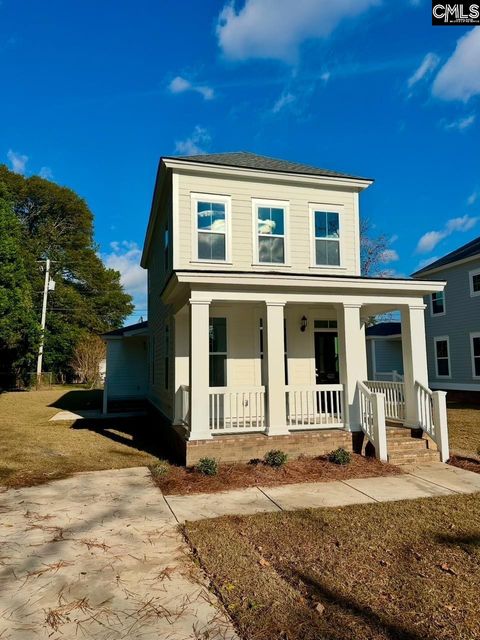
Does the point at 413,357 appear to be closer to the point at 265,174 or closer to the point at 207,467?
the point at 207,467

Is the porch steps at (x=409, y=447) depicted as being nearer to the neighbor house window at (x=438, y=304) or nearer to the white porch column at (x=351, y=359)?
the white porch column at (x=351, y=359)

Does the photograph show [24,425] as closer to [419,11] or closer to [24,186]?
[419,11]

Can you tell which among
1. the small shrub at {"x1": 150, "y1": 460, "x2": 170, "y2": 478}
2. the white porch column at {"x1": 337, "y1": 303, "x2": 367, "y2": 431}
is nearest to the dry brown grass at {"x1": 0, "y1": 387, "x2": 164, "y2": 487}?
the small shrub at {"x1": 150, "y1": 460, "x2": 170, "y2": 478}

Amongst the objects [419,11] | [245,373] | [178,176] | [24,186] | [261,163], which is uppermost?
[24,186]

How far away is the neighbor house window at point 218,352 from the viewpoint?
32.3 feet

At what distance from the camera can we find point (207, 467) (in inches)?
272

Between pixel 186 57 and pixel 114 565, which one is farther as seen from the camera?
pixel 186 57

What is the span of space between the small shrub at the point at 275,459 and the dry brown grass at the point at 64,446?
2.54m

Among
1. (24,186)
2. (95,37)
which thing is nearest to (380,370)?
(95,37)

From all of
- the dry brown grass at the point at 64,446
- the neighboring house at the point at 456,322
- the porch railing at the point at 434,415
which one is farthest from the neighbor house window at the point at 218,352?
the neighboring house at the point at 456,322

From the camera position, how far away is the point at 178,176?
9.66 m

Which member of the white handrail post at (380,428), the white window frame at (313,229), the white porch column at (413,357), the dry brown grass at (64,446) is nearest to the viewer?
the dry brown grass at (64,446)

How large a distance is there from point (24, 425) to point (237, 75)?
1297 centimetres

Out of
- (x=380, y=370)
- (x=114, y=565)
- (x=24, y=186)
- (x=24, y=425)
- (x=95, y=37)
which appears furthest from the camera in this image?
(x=24, y=186)
